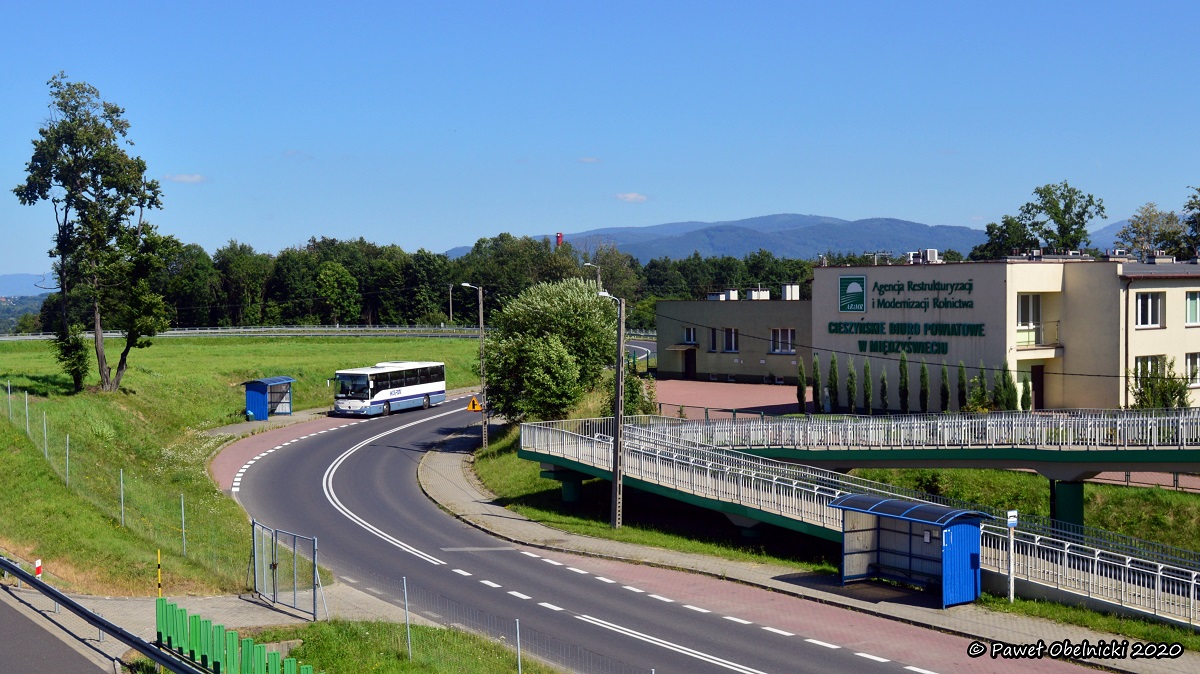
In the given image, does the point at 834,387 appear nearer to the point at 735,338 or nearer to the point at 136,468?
the point at 735,338

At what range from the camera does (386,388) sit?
57.5 m

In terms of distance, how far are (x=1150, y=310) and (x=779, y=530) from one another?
81.2 feet

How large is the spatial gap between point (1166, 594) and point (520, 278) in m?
112

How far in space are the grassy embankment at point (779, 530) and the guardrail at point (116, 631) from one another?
14.7 meters

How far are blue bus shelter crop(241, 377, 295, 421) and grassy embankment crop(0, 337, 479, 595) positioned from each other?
935 mm

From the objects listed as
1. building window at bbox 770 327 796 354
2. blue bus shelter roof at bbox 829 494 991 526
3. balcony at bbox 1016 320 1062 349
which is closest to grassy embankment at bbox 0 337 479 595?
blue bus shelter roof at bbox 829 494 991 526

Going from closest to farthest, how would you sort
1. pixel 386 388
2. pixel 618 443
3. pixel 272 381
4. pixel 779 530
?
1. pixel 779 530
2. pixel 618 443
3. pixel 272 381
4. pixel 386 388

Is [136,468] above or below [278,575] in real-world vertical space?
below

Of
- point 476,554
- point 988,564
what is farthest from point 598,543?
point 988,564

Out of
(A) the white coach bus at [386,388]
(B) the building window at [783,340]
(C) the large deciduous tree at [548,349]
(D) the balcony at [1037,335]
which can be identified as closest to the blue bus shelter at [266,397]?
(A) the white coach bus at [386,388]

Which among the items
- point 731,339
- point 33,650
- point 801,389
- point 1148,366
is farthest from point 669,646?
point 731,339

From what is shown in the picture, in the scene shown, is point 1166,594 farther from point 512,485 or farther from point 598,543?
point 512,485

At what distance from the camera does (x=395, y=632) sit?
18.4 m

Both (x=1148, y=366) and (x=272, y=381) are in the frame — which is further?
(x=272, y=381)
